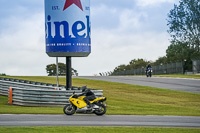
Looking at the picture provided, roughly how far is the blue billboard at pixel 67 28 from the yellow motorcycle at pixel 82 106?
6.09 metres

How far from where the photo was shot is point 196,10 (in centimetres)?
8656

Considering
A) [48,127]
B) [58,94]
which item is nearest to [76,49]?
[58,94]

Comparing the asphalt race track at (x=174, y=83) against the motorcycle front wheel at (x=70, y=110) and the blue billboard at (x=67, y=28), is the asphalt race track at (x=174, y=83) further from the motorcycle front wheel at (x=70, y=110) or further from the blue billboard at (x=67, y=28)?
the motorcycle front wheel at (x=70, y=110)

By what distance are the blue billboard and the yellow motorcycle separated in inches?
240

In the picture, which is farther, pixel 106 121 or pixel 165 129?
pixel 106 121

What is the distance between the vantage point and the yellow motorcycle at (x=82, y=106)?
1883 cm

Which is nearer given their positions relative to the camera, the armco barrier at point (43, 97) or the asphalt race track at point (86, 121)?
the asphalt race track at point (86, 121)

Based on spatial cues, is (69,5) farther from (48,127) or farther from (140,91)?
(140,91)

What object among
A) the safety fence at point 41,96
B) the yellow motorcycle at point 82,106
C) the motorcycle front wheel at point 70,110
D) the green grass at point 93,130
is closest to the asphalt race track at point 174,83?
the safety fence at point 41,96

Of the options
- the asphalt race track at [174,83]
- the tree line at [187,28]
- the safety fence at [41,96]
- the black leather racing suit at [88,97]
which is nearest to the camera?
the black leather racing suit at [88,97]

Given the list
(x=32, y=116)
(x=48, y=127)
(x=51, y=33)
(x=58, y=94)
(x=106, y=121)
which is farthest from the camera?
(x=51, y=33)

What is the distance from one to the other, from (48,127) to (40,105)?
8832 millimetres

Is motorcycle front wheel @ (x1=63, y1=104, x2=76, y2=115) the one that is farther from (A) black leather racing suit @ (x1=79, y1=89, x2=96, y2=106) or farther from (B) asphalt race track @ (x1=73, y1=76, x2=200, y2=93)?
(B) asphalt race track @ (x1=73, y1=76, x2=200, y2=93)

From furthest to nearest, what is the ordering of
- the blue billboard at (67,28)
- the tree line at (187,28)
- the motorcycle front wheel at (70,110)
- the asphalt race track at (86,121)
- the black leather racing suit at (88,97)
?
the tree line at (187,28), the blue billboard at (67,28), the motorcycle front wheel at (70,110), the black leather racing suit at (88,97), the asphalt race track at (86,121)
